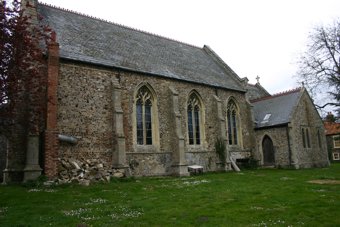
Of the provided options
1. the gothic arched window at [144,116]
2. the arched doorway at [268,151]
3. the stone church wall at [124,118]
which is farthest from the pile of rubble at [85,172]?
the arched doorway at [268,151]

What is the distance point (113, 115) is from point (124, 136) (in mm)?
1632

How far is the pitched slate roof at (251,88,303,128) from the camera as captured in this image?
31703mm

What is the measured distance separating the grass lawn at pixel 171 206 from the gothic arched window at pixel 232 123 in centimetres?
1573

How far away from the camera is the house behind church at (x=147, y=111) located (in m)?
20.0

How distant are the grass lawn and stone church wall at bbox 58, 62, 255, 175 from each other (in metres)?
4.99

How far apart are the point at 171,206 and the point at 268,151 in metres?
23.2

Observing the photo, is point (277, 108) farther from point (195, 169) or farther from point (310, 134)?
point (195, 169)

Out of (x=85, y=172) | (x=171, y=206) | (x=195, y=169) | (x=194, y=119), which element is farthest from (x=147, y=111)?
(x=171, y=206)

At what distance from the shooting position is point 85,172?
61.1 ft

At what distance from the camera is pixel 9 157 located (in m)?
17.8

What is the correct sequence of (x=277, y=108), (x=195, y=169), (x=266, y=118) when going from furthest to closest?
(x=277, y=108) < (x=266, y=118) < (x=195, y=169)

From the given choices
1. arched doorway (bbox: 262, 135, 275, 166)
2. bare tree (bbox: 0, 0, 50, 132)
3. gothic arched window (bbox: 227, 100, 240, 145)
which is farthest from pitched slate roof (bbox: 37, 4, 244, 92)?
bare tree (bbox: 0, 0, 50, 132)

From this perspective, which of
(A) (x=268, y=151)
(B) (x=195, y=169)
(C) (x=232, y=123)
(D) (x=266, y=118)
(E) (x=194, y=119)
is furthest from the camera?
(D) (x=266, y=118)

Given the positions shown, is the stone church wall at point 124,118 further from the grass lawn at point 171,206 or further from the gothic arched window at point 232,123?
the grass lawn at point 171,206
